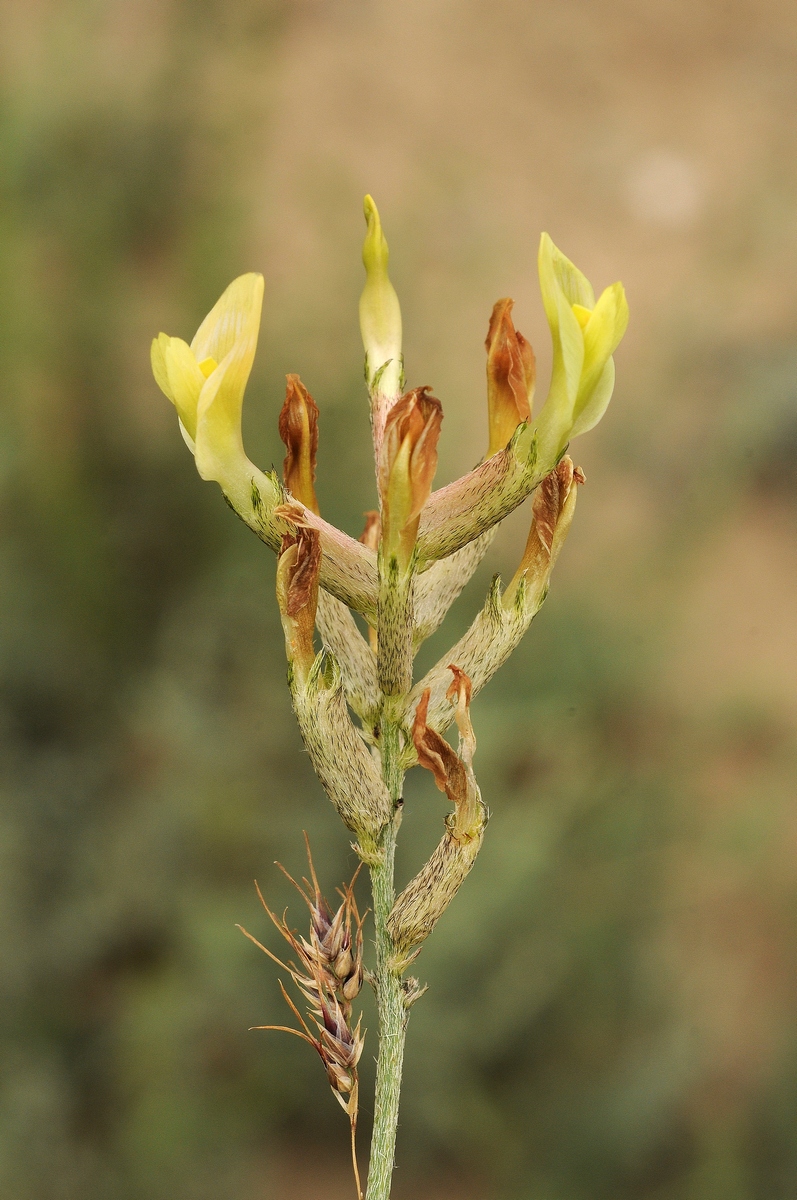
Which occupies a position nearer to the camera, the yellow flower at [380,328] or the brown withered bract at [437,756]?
the brown withered bract at [437,756]

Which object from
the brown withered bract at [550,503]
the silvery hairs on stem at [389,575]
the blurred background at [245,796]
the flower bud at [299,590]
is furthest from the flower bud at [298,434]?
the blurred background at [245,796]

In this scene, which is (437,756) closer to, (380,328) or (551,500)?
(551,500)

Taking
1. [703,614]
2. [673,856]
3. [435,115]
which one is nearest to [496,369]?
[673,856]

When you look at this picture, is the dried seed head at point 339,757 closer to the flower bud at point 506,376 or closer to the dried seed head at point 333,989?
the dried seed head at point 333,989

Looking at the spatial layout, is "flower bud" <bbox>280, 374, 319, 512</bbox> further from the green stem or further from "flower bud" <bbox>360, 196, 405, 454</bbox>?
the green stem

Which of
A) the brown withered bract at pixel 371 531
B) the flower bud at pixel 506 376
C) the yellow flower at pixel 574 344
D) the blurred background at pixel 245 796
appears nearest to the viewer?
the yellow flower at pixel 574 344

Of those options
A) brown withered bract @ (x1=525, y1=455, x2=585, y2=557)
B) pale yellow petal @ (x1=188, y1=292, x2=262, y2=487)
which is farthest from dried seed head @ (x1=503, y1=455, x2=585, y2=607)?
pale yellow petal @ (x1=188, y1=292, x2=262, y2=487)

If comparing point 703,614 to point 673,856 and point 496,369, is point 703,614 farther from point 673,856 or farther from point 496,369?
point 496,369
